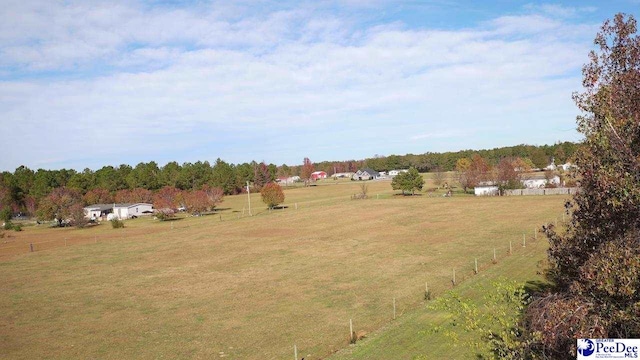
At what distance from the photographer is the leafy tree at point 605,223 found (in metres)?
9.68

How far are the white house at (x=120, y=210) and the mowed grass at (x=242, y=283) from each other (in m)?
46.9

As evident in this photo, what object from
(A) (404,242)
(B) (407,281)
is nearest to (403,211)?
(A) (404,242)

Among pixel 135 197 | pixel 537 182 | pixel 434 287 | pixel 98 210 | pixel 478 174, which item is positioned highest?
pixel 135 197

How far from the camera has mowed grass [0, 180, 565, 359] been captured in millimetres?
27391

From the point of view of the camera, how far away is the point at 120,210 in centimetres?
12381

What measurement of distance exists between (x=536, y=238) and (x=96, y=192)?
137 metres

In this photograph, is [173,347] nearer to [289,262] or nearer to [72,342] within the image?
A: [72,342]

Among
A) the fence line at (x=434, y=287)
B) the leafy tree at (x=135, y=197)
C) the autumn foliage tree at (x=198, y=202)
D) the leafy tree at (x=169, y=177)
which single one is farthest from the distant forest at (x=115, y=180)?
the fence line at (x=434, y=287)

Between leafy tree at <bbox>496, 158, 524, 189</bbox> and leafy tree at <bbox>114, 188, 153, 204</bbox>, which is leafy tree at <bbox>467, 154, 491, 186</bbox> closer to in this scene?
leafy tree at <bbox>496, 158, 524, 189</bbox>

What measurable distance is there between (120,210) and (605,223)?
419 ft

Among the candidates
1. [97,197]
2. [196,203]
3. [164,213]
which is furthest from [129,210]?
[97,197]

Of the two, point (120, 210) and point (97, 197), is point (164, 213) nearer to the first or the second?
point (120, 210)

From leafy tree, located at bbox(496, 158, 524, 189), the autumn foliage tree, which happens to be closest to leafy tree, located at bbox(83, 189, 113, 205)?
the autumn foliage tree

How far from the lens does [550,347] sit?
10.3 metres
